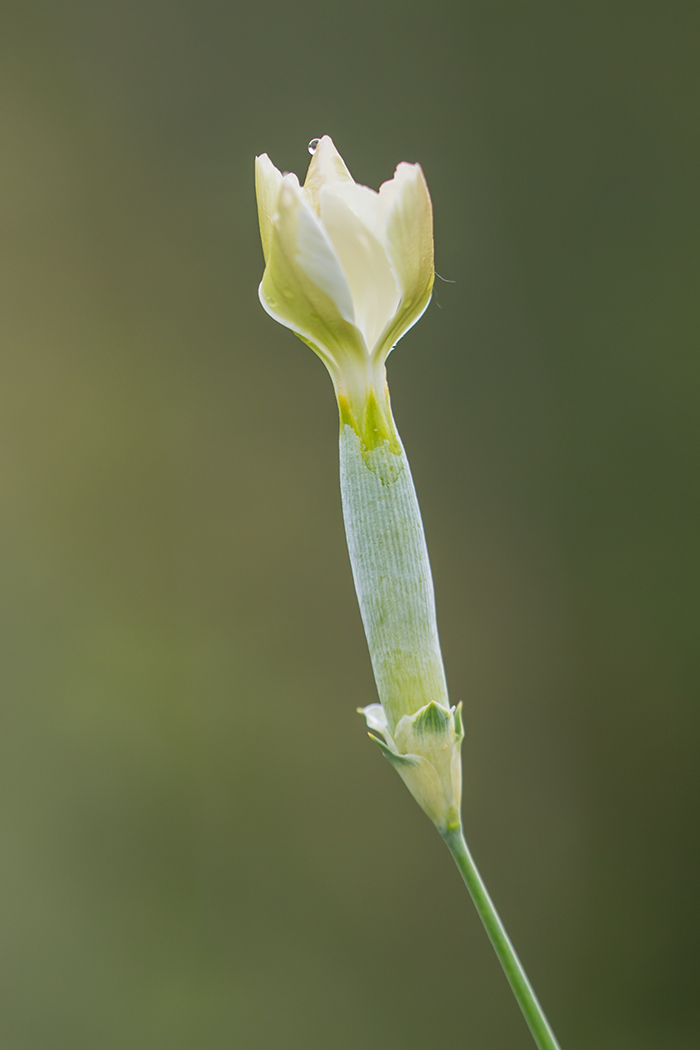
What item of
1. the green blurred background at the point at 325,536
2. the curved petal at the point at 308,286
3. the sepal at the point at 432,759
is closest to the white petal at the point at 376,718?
the sepal at the point at 432,759

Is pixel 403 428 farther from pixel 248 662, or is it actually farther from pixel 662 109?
pixel 662 109

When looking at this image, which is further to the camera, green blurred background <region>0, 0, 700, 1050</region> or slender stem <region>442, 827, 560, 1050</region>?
green blurred background <region>0, 0, 700, 1050</region>

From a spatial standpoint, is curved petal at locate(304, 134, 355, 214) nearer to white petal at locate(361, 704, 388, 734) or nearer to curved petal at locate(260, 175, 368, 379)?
curved petal at locate(260, 175, 368, 379)

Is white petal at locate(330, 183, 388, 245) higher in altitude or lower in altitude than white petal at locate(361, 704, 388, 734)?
higher

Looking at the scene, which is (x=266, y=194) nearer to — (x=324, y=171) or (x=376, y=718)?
(x=324, y=171)

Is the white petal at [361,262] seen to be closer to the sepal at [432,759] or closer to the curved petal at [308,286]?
the curved petal at [308,286]

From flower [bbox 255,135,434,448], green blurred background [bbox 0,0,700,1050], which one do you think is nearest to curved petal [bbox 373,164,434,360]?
flower [bbox 255,135,434,448]

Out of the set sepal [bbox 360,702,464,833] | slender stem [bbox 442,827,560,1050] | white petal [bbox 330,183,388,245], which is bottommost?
slender stem [bbox 442,827,560,1050]

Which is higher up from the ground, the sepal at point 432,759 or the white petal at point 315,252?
the white petal at point 315,252
